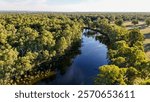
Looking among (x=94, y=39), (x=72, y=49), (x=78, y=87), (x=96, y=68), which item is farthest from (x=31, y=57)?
(x=94, y=39)

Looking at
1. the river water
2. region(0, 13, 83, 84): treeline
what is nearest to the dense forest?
region(0, 13, 83, 84): treeline

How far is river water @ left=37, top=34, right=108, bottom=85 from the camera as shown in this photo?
1619 inches

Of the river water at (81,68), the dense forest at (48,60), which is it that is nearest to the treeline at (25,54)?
the dense forest at (48,60)

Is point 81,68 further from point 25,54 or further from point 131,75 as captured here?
point 131,75

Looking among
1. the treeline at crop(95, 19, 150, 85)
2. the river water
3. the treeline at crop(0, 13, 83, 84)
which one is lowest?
the river water

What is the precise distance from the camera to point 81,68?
49156 millimetres

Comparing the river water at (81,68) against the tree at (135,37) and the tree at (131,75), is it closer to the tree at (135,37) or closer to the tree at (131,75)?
the tree at (135,37)

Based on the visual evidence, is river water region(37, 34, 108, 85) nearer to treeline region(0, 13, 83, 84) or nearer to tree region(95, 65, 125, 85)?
treeline region(0, 13, 83, 84)

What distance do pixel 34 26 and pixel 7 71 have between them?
4348cm

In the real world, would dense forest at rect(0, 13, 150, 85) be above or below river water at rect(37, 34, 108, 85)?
above

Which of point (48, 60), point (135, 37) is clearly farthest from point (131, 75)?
point (135, 37)

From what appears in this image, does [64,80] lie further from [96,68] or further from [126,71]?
[126,71]

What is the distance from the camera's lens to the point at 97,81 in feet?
94.6

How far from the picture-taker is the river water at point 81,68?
41.1 metres
